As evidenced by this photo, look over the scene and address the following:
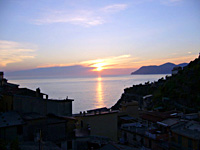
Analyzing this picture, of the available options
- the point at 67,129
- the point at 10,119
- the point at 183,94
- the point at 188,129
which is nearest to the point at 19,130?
the point at 10,119

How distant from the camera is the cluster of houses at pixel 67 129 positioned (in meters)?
13.7

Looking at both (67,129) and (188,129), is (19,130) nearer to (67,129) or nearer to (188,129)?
(67,129)

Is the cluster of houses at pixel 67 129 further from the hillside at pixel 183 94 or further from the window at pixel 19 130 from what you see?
the hillside at pixel 183 94

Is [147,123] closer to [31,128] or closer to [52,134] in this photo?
[52,134]

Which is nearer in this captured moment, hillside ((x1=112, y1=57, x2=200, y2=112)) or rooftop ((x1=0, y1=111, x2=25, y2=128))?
rooftop ((x1=0, y1=111, x2=25, y2=128))

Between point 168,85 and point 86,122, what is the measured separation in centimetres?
4267

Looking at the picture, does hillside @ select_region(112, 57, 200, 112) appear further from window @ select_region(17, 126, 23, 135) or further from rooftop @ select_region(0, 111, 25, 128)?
rooftop @ select_region(0, 111, 25, 128)

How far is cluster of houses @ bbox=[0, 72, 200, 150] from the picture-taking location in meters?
13.7

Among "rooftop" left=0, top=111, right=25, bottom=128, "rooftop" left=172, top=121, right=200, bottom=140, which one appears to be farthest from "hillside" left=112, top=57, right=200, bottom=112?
"rooftop" left=0, top=111, right=25, bottom=128

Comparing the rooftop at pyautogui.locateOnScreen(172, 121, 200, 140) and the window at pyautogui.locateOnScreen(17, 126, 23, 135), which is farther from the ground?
the window at pyautogui.locateOnScreen(17, 126, 23, 135)

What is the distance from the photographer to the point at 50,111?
17422 mm

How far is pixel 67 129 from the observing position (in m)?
16.2

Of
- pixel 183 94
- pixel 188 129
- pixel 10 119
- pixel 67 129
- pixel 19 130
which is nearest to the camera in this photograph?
pixel 19 130

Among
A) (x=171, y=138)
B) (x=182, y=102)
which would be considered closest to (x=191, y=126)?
(x=171, y=138)
